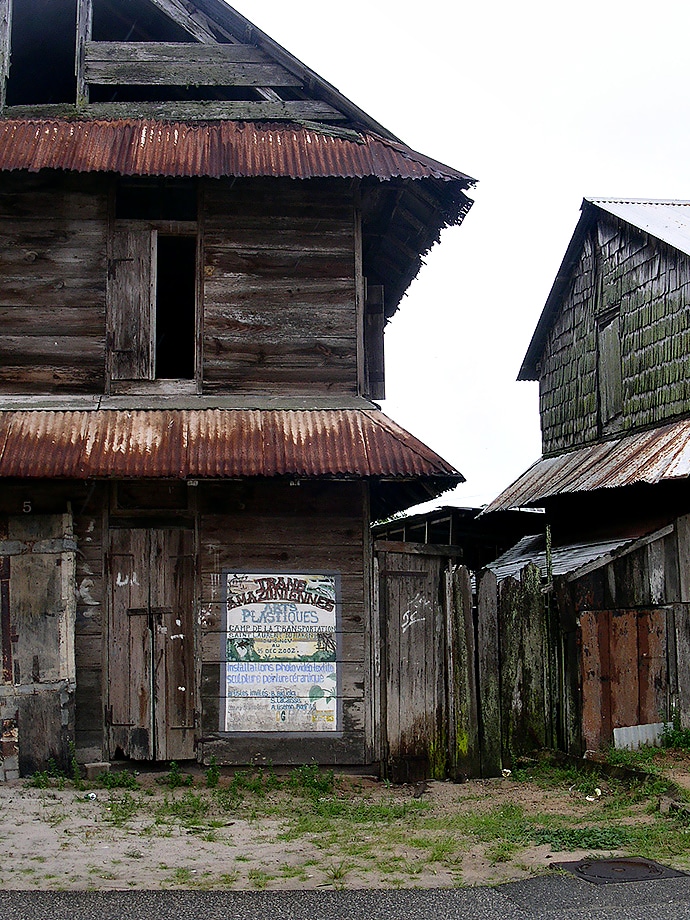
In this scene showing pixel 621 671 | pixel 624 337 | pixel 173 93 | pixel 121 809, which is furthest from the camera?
pixel 624 337

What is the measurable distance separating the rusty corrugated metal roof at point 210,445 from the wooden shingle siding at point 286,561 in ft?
2.10

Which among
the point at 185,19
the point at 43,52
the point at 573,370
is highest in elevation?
the point at 43,52

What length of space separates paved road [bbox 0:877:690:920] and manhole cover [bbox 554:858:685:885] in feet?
0.42

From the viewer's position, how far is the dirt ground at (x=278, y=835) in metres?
6.34

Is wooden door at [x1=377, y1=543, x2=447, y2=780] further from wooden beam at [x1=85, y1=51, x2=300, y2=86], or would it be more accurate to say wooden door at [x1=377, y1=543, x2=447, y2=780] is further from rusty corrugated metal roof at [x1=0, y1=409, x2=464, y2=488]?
wooden beam at [x1=85, y1=51, x2=300, y2=86]

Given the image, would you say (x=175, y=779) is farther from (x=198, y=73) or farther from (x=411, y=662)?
(x=198, y=73)

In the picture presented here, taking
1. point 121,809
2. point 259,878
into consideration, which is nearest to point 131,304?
point 121,809

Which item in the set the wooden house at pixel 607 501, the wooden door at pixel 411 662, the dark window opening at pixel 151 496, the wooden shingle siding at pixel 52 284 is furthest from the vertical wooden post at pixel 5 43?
the wooden house at pixel 607 501

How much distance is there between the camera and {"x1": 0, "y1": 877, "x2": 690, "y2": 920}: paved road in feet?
18.0

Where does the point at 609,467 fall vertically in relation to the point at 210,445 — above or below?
above

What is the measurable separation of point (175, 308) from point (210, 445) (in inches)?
309

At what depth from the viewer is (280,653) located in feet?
34.0

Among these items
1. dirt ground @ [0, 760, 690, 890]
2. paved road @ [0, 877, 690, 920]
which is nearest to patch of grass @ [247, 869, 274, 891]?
dirt ground @ [0, 760, 690, 890]

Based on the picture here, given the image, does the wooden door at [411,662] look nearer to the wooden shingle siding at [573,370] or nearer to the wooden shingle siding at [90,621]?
the wooden shingle siding at [90,621]
